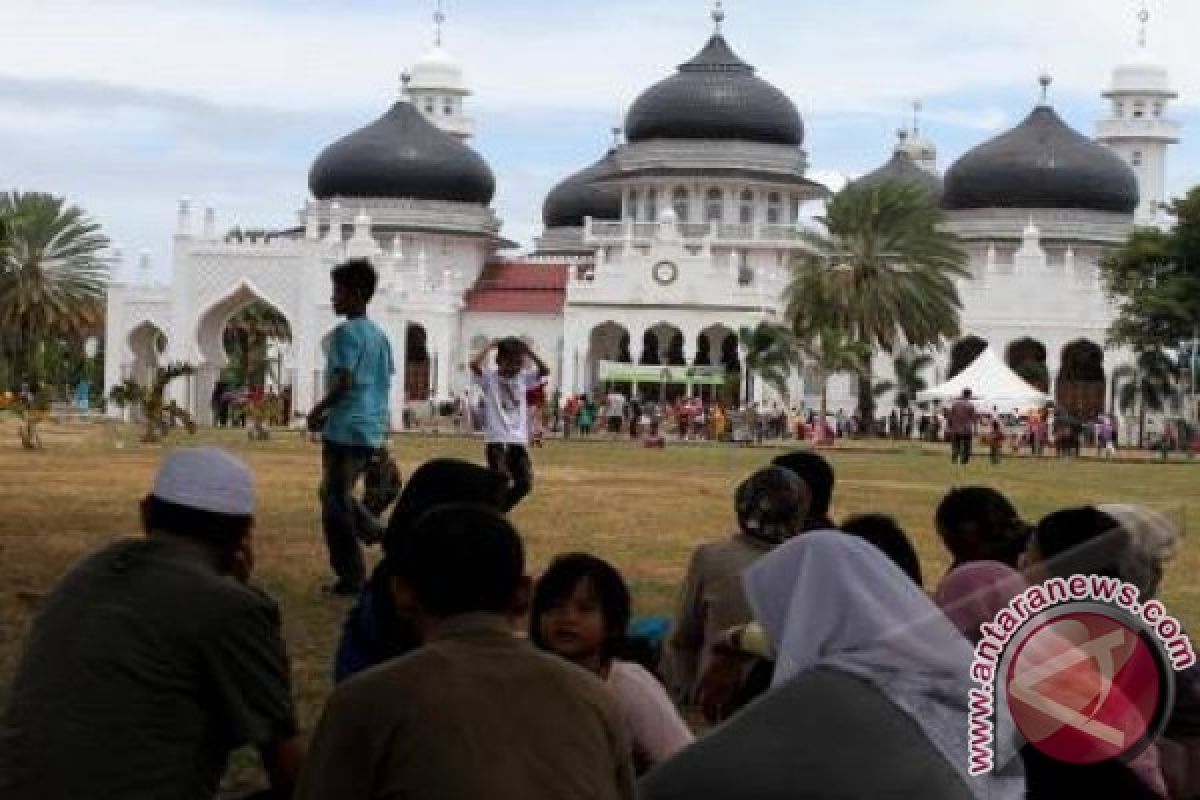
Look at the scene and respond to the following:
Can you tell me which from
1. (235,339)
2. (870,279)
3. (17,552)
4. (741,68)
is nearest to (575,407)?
(870,279)

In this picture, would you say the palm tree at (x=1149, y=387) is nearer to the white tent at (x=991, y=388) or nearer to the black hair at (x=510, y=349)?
the white tent at (x=991, y=388)

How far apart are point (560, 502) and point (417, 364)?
163 feet

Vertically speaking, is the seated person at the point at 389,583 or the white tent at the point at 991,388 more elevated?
the white tent at the point at 991,388

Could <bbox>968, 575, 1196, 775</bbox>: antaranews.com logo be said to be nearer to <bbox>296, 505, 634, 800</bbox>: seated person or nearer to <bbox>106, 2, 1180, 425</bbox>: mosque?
<bbox>296, 505, 634, 800</bbox>: seated person

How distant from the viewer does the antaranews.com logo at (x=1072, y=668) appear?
3715mm

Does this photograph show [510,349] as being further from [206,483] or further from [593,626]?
[206,483]

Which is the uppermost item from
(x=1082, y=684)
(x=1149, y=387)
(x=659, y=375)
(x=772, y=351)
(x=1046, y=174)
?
(x=1046, y=174)

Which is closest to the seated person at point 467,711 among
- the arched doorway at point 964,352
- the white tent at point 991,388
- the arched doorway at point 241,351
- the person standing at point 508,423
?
the person standing at point 508,423

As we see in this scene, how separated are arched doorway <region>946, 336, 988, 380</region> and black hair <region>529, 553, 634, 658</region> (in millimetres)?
62601

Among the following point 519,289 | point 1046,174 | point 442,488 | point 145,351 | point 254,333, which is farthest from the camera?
point 519,289

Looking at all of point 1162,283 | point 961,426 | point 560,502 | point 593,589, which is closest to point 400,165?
point 1162,283

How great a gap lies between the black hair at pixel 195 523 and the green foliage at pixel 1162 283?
4662 centimetres

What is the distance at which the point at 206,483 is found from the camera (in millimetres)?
4656

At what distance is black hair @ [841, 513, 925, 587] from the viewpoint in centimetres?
630
